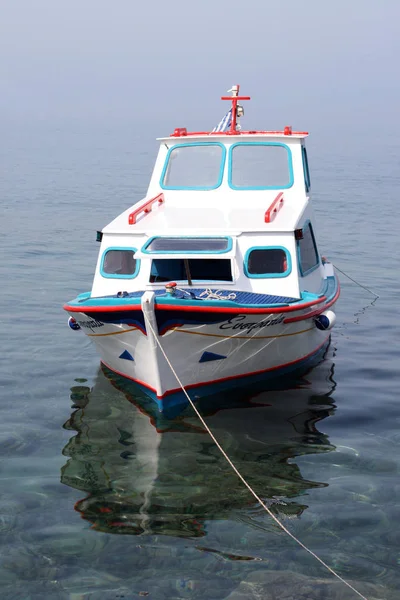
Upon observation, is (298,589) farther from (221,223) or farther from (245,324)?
(221,223)

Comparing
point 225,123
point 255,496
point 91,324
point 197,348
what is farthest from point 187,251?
point 225,123

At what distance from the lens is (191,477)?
10586 millimetres

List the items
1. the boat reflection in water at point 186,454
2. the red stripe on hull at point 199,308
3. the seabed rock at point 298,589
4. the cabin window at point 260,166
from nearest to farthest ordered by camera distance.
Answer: the seabed rock at point 298,589 < the boat reflection in water at point 186,454 < the red stripe on hull at point 199,308 < the cabin window at point 260,166

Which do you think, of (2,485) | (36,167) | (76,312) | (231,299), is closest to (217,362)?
(231,299)

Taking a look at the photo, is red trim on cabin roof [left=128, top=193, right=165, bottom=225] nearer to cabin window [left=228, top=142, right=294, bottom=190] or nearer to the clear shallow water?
cabin window [left=228, top=142, right=294, bottom=190]

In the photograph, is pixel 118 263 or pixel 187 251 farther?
pixel 118 263

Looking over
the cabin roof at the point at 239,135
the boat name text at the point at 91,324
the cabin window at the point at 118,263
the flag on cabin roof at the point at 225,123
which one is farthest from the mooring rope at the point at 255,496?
the flag on cabin roof at the point at 225,123

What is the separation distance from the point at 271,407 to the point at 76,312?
3490 millimetres

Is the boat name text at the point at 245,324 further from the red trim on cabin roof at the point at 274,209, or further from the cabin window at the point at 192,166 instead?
the cabin window at the point at 192,166

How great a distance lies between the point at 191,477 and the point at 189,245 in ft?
13.2

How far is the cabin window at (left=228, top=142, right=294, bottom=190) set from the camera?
15.6m

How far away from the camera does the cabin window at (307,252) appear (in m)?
14.0

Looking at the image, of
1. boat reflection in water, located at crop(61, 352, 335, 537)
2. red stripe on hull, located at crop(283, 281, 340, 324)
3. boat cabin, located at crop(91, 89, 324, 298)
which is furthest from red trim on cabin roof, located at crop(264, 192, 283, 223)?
boat reflection in water, located at crop(61, 352, 335, 537)

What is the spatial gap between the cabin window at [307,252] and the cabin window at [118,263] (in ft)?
9.34
